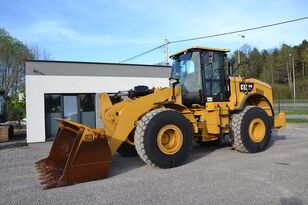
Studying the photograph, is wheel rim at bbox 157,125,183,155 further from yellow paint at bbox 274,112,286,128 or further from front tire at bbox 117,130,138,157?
yellow paint at bbox 274,112,286,128

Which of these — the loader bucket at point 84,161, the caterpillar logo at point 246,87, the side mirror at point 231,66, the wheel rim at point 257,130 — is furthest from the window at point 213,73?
the loader bucket at point 84,161

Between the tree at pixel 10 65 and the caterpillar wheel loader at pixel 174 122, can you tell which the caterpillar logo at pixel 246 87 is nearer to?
the caterpillar wheel loader at pixel 174 122

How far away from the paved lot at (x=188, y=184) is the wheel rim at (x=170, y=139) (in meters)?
0.43

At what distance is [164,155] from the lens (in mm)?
6836

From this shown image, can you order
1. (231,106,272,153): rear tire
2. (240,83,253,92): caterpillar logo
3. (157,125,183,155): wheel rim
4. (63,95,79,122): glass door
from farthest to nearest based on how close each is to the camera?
(63,95,79,122): glass door, (240,83,253,92): caterpillar logo, (231,106,272,153): rear tire, (157,125,183,155): wheel rim

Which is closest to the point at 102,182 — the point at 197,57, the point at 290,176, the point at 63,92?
the point at 290,176

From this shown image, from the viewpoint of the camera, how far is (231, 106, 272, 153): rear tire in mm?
8242

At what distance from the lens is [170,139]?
7.16m

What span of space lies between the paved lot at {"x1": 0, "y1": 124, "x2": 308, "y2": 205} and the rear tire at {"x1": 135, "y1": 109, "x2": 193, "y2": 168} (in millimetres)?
254

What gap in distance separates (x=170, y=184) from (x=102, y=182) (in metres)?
1.28

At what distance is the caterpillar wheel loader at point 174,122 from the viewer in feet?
19.8

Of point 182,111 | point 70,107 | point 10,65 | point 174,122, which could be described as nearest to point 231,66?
point 182,111

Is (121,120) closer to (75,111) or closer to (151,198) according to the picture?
(151,198)

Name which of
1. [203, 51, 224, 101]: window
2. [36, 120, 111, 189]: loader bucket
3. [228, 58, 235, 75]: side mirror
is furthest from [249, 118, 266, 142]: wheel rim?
[36, 120, 111, 189]: loader bucket
